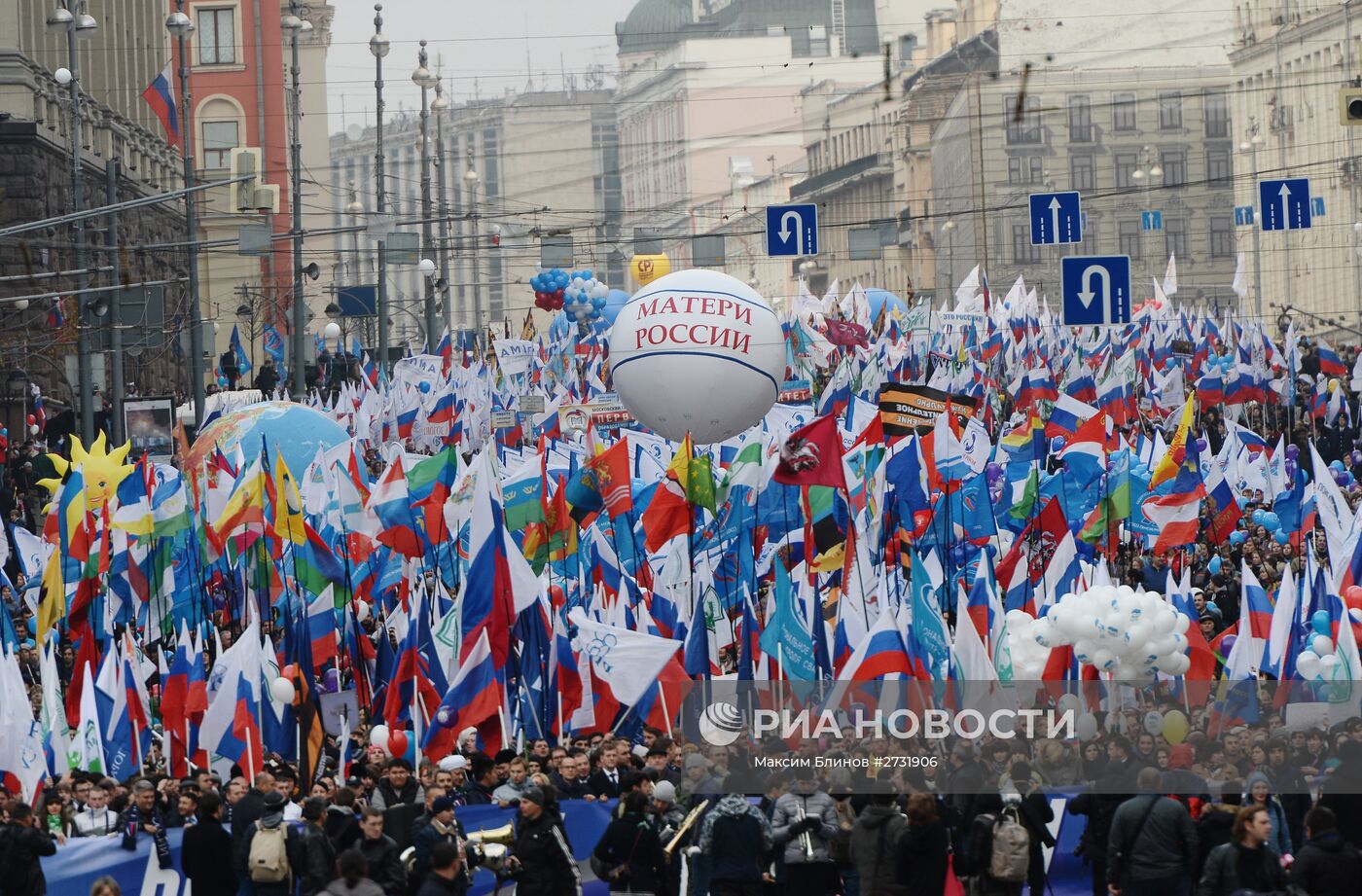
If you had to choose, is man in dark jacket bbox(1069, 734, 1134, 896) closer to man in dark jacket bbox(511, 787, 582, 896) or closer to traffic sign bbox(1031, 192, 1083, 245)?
man in dark jacket bbox(511, 787, 582, 896)

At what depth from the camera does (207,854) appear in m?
14.3

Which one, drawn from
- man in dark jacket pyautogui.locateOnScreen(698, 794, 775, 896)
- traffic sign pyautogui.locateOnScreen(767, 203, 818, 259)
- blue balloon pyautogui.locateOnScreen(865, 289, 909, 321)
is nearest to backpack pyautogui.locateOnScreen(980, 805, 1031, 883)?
man in dark jacket pyautogui.locateOnScreen(698, 794, 775, 896)

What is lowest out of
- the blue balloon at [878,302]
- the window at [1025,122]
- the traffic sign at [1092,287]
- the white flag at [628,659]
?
the white flag at [628,659]

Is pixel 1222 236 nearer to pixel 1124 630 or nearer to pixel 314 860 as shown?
pixel 1124 630

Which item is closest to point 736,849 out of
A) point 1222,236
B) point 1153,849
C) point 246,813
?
point 1153,849

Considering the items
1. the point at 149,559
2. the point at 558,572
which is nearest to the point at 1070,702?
the point at 558,572

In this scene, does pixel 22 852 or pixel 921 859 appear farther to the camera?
pixel 22 852

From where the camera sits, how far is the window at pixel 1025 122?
93000mm

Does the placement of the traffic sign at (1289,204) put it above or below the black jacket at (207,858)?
above

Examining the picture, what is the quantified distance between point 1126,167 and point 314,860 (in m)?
85.1

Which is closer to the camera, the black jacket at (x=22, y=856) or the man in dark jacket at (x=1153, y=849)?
the man in dark jacket at (x=1153, y=849)

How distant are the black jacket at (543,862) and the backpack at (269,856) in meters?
1.12

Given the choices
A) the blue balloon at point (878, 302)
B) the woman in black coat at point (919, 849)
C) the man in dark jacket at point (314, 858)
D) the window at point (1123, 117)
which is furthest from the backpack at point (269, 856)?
the window at point (1123, 117)

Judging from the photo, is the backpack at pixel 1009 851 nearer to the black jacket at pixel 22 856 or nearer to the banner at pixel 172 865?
the banner at pixel 172 865
